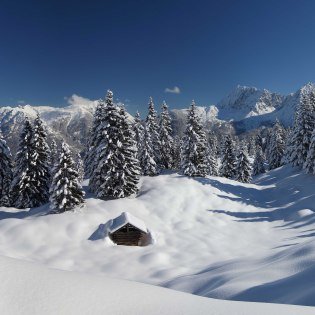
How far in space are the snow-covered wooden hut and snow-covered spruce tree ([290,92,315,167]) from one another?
36.7m

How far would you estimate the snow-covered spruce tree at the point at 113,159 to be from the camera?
38906 mm

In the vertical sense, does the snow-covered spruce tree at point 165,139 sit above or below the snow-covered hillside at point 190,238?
above

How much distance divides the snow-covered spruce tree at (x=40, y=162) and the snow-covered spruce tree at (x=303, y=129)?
42554 millimetres

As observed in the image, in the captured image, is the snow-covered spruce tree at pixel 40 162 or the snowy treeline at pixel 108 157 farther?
the snow-covered spruce tree at pixel 40 162

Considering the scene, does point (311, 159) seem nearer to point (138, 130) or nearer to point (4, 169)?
point (138, 130)

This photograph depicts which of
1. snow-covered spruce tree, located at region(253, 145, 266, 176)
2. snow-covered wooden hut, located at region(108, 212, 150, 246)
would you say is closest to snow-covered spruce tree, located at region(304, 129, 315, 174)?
snow-covered wooden hut, located at region(108, 212, 150, 246)

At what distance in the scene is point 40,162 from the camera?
132ft

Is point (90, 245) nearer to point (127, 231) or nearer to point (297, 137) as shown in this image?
point (127, 231)

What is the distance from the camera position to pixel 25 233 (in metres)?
30.3

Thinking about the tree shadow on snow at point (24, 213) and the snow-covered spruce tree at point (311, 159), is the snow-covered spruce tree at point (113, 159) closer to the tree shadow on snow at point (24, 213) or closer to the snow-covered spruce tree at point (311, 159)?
the tree shadow on snow at point (24, 213)

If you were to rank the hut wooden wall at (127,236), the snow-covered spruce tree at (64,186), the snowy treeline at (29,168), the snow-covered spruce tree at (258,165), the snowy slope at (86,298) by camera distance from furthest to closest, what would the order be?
the snow-covered spruce tree at (258,165) → the snowy treeline at (29,168) → the snow-covered spruce tree at (64,186) → the hut wooden wall at (127,236) → the snowy slope at (86,298)

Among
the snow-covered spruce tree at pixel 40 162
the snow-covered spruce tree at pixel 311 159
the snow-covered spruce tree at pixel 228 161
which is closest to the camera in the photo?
the snow-covered spruce tree at pixel 40 162

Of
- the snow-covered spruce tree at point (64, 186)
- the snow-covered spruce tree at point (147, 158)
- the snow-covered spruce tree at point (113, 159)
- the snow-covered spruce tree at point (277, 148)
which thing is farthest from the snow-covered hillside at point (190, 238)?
the snow-covered spruce tree at point (277, 148)

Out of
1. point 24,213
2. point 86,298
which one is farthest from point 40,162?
point 86,298
